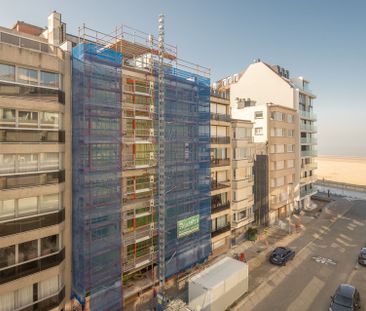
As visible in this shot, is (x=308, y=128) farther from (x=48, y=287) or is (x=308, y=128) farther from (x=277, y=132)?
(x=48, y=287)

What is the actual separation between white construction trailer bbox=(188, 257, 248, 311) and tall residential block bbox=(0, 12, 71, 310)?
32.4 feet

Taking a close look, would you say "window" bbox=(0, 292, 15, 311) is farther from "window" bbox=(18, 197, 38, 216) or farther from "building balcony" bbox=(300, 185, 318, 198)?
"building balcony" bbox=(300, 185, 318, 198)

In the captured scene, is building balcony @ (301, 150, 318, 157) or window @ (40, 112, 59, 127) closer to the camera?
window @ (40, 112, 59, 127)

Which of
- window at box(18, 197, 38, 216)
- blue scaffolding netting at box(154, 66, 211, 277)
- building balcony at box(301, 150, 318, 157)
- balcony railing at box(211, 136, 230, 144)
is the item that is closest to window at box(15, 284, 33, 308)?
window at box(18, 197, 38, 216)

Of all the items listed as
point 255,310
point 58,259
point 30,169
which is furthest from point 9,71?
point 255,310

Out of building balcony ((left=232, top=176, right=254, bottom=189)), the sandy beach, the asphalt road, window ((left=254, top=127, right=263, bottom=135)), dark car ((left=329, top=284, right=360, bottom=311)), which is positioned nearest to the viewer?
dark car ((left=329, top=284, right=360, bottom=311))

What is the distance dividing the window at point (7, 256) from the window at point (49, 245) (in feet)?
5.91

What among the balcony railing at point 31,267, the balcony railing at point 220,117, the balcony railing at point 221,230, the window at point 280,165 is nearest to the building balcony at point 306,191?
the window at point 280,165

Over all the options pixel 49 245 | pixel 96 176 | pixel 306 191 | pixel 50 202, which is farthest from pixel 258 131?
pixel 49 245

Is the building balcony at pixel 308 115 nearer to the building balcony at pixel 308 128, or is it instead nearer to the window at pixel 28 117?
the building balcony at pixel 308 128

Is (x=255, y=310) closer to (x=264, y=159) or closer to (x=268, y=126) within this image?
(x=264, y=159)

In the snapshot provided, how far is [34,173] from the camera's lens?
1725cm

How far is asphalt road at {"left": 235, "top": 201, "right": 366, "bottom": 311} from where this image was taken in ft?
74.2

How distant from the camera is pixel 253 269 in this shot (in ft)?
94.2
